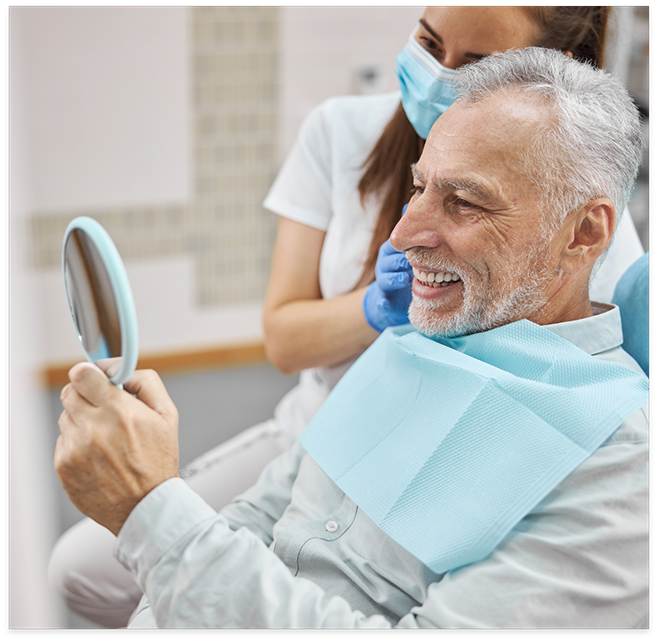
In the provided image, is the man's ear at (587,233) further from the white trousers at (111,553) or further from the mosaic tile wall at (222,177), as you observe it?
the mosaic tile wall at (222,177)

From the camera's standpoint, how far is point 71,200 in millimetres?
2648

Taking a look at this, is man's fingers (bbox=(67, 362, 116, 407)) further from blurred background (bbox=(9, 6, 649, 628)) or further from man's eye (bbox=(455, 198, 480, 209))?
blurred background (bbox=(9, 6, 649, 628))

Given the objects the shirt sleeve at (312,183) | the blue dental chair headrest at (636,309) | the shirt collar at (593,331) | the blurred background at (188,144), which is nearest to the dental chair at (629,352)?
the blue dental chair headrest at (636,309)

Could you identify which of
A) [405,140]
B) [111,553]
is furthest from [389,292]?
[111,553]

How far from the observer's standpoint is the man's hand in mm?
754

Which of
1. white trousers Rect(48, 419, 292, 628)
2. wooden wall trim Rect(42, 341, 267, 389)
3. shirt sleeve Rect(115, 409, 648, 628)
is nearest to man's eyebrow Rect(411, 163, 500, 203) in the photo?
shirt sleeve Rect(115, 409, 648, 628)

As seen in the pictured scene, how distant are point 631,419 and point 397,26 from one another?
221 centimetres

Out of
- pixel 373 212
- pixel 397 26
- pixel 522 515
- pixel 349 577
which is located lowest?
pixel 349 577

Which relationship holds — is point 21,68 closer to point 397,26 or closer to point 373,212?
point 397,26

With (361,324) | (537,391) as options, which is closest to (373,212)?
(361,324)

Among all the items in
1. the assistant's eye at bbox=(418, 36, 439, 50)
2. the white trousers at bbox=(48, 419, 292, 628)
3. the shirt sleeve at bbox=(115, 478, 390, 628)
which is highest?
the assistant's eye at bbox=(418, 36, 439, 50)

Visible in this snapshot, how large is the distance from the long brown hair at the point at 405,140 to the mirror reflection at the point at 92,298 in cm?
54

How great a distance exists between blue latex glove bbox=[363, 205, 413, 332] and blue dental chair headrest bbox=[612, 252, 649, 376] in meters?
0.34

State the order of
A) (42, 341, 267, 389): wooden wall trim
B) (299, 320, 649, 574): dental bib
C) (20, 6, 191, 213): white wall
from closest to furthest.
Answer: (299, 320, 649, 574): dental bib → (20, 6, 191, 213): white wall → (42, 341, 267, 389): wooden wall trim
